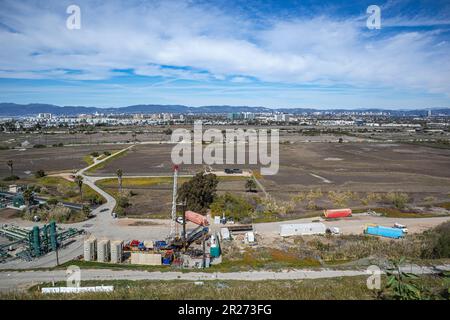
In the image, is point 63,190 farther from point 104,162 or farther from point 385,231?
point 385,231

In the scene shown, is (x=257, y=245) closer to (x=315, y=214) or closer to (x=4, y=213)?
(x=315, y=214)

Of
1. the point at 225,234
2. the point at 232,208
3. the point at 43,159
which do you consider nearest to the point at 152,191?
the point at 232,208

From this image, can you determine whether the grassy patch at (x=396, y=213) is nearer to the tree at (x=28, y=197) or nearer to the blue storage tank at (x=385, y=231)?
the blue storage tank at (x=385, y=231)

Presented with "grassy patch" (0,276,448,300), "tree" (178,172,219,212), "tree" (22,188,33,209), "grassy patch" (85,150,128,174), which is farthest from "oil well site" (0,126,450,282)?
"grassy patch" (0,276,448,300)

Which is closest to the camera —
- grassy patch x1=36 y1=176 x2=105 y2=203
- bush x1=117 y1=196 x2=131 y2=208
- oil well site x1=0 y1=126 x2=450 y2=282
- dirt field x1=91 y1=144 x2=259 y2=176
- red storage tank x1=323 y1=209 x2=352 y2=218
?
oil well site x1=0 y1=126 x2=450 y2=282

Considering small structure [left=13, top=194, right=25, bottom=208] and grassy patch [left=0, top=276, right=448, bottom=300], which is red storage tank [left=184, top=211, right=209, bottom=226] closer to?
grassy patch [left=0, top=276, right=448, bottom=300]

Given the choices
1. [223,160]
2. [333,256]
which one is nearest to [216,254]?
[333,256]
